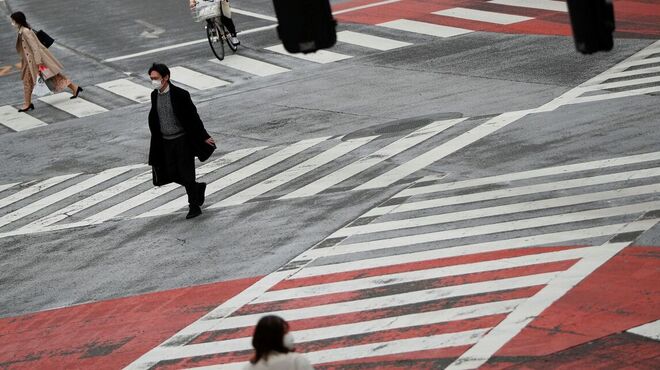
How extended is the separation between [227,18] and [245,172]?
9.34 meters

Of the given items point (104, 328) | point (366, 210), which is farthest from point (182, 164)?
point (104, 328)

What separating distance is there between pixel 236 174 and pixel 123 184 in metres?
1.70

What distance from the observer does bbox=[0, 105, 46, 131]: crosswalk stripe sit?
23.9 metres

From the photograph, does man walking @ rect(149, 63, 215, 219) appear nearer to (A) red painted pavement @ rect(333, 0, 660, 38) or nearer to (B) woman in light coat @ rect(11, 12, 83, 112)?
(B) woman in light coat @ rect(11, 12, 83, 112)

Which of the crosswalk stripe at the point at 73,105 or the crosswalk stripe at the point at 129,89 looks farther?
the crosswalk stripe at the point at 129,89

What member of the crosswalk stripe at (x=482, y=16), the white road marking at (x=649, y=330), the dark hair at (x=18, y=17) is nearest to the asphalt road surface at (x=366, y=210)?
the white road marking at (x=649, y=330)

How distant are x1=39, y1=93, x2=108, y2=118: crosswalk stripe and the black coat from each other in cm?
819

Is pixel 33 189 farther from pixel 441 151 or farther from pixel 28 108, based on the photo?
pixel 28 108

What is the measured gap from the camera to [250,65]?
1036 inches

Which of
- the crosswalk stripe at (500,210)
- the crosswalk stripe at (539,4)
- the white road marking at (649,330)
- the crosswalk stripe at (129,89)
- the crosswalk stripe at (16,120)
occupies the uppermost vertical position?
the white road marking at (649,330)

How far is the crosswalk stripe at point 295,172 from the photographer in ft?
55.4

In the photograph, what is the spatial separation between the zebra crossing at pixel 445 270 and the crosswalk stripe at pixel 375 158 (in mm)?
1467

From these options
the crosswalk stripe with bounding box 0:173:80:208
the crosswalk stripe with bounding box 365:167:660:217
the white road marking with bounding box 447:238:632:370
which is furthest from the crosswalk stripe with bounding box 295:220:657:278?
the crosswalk stripe with bounding box 0:173:80:208

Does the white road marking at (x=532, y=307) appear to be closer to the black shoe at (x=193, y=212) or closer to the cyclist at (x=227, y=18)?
the black shoe at (x=193, y=212)
